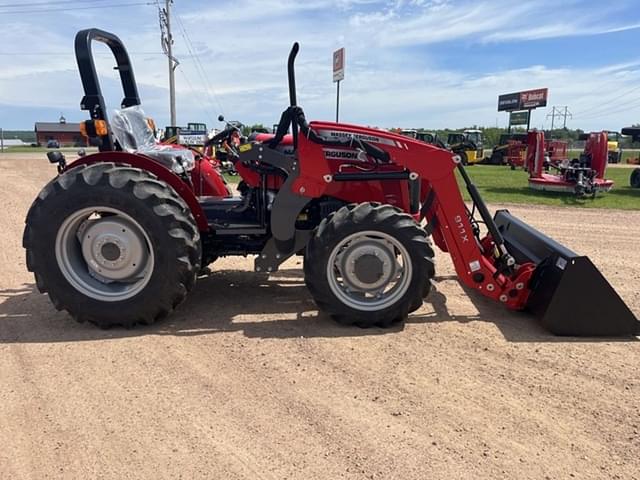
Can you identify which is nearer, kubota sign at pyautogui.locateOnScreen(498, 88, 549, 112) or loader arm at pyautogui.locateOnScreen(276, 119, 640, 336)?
loader arm at pyautogui.locateOnScreen(276, 119, 640, 336)

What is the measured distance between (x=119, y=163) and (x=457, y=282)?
11.7 ft

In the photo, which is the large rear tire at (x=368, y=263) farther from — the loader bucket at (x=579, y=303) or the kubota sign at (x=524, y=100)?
the kubota sign at (x=524, y=100)

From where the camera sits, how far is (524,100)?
172 feet

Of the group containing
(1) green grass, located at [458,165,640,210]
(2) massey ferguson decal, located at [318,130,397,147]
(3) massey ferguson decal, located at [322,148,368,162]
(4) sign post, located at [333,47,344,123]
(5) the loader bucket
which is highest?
(4) sign post, located at [333,47,344,123]

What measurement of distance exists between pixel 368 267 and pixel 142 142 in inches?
105

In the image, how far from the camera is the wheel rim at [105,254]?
164 inches

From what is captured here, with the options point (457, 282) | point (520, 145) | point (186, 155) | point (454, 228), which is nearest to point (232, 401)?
point (454, 228)

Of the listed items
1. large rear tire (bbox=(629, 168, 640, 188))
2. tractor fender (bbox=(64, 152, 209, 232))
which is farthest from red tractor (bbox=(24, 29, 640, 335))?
large rear tire (bbox=(629, 168, 640, 188))

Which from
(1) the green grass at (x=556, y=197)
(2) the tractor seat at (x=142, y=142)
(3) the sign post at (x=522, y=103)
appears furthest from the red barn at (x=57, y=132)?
(2) the tractor seat at (x=142, y=142)

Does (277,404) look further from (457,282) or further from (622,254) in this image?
(622,254)

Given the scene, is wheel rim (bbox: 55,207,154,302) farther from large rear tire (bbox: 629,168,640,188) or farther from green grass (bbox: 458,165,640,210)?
large rear tire (bbox: 629,168,640,188)

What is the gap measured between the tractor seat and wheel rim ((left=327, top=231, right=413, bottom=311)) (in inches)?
71.4

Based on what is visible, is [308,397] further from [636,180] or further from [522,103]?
[522,103]

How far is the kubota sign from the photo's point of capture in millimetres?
51250
